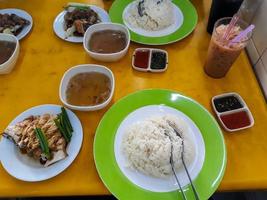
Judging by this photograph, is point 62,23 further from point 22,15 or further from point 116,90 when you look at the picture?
point 116,90

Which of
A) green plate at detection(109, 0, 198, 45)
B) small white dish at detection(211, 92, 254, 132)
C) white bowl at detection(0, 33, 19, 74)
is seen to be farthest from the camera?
green plate at detection(109, 0, 198, 45)

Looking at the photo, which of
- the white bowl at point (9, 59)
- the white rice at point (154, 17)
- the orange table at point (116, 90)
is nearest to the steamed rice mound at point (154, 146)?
the orange table at point (116, 90)

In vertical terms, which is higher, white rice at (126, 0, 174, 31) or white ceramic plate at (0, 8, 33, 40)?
white rice at (126, 0, 174, 31)

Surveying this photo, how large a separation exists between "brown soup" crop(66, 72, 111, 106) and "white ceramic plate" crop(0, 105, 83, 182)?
103mm

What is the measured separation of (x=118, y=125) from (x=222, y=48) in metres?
0.53

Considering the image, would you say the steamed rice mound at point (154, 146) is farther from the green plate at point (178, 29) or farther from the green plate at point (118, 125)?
the green plate at point (178, 29)

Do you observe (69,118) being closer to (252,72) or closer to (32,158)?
(32,158)

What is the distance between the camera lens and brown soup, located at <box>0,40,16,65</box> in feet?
4.09

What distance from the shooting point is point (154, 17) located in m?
1.31

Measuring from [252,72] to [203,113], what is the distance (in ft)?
1.28

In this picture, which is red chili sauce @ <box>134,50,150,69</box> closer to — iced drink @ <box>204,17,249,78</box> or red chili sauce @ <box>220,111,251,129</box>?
iced drink @ <box>204,17,249,78</box>

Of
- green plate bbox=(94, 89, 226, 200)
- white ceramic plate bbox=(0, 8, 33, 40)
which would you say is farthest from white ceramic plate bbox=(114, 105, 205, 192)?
white ceramic plate bbox=(0, 8, 33, 40)

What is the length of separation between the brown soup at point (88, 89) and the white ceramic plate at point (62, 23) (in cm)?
25

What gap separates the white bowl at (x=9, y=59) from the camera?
119cm
